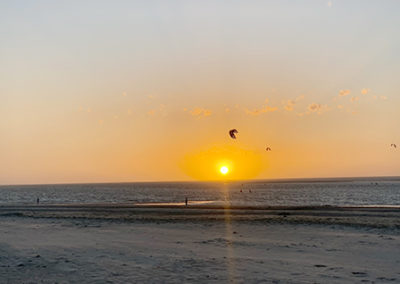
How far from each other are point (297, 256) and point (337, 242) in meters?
5.03

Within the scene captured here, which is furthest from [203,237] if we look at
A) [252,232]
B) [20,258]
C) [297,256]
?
[20,258]

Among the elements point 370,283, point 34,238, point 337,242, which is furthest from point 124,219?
point 370,283

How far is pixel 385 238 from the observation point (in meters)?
21.3

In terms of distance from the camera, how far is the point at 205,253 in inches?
682

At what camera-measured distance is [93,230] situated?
26.5m

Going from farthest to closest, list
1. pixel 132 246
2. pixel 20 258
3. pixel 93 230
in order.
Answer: pixel 93 230 → pixel 132 246 → pixel 20 258

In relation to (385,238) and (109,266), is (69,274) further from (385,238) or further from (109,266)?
(385,238)

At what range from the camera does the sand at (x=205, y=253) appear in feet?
43.0

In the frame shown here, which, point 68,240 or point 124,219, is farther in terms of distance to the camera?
point 124,219

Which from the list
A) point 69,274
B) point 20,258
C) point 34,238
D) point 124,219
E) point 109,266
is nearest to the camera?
point 69,274

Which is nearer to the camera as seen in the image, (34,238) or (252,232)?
(34,238)

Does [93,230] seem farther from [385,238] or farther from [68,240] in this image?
[385,238]

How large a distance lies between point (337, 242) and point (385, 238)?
3.29m

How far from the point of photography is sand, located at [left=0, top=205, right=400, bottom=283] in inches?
516
